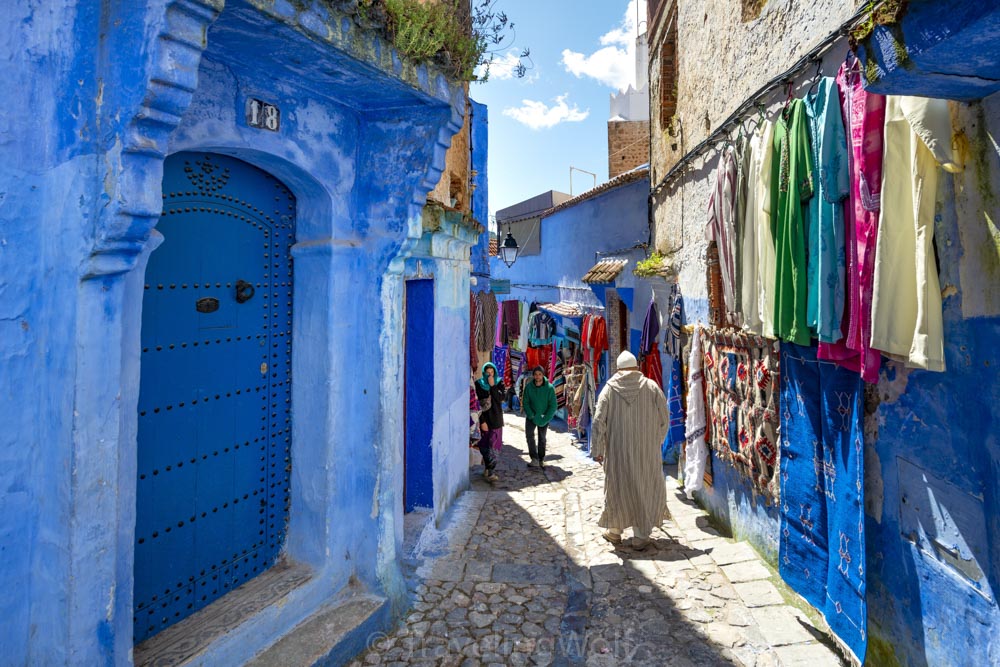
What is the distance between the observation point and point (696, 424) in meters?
6.23

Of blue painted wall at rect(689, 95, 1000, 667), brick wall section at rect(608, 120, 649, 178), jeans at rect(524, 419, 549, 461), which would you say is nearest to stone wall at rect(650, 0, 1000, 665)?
blue painted wall at rect(689, 95, 1000, 667)

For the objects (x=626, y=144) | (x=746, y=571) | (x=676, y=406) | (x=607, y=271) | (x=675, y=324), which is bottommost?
(x=746, y=571)

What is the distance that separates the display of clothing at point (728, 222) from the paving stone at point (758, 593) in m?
2.05

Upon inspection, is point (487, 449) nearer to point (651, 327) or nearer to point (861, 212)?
point (651, 327)

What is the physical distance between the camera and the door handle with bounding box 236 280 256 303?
3.53 m

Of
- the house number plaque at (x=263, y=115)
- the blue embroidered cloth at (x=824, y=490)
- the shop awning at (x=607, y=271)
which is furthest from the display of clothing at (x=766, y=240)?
the shop awning at (x=607, y=271)

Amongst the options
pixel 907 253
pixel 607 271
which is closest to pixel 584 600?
pixel 907 253

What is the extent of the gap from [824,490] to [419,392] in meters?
3.74

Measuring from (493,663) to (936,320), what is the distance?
119 inches

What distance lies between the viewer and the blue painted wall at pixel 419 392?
6.06m

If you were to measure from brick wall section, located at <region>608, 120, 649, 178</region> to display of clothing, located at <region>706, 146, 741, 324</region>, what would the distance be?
11944 millimetres

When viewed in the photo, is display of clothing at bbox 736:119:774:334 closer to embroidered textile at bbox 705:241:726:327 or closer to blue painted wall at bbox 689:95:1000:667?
embroidered textile at bbox 705:241:726:327

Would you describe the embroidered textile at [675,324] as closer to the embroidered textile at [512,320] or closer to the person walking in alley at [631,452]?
the person walking in alley at [631,452]

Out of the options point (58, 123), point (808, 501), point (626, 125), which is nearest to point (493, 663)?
point (808, 501)
